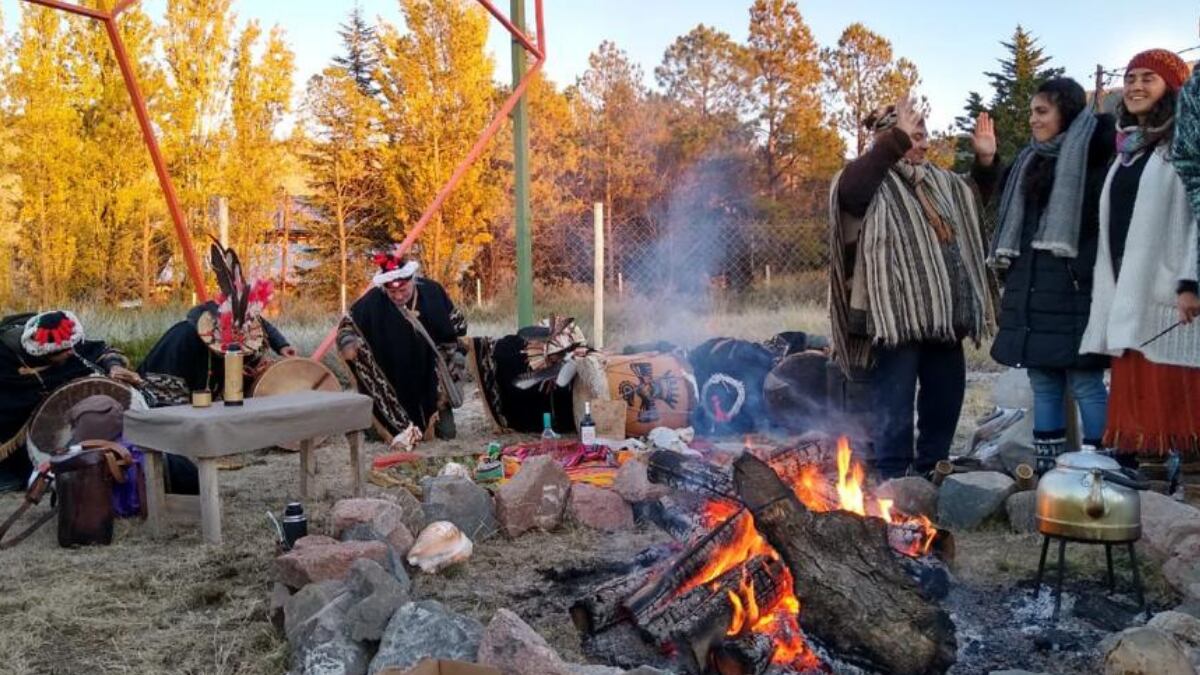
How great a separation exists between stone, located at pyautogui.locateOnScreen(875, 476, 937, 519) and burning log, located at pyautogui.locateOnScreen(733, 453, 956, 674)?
45.2 inches

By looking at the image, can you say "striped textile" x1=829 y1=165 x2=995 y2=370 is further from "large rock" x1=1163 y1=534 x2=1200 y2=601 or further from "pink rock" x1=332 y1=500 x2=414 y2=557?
"pink rock" x1=332 y1=500 x2=414 y2=557

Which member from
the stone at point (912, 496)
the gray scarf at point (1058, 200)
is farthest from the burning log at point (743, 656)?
the gray scarf at point (1058, 200)

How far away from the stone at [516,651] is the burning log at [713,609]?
342 millimetres

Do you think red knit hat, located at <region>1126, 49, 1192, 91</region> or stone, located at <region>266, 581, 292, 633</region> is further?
red knit hat, located at <region>1126, 49, 1192, 91</region>

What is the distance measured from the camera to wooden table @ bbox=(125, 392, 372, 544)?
419cm

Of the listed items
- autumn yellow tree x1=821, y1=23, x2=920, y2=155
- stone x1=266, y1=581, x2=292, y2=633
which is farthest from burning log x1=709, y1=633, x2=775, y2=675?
autumn yellow tree x1=821, y1=23, x2=920, y2=155

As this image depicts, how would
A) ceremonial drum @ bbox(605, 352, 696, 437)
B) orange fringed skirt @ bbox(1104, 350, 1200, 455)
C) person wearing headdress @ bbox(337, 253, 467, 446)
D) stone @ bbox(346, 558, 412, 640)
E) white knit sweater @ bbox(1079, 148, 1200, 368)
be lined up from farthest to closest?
person wearing headdress @ bbox(337, 253, 467, 446) < ceremonial drum @ bbox(605, 352, 696, 437) < orange fringed skirt @ bbox(1104, 350, 1200, 455) < white knit sweater @ bbox(1079, 148, 1200, 368) < stone @ bbox(346, 558, 412, 640)

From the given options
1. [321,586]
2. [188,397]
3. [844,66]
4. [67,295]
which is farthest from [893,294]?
[844,66]

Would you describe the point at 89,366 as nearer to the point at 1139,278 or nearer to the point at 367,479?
the point at 367,479

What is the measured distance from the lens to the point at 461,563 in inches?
149

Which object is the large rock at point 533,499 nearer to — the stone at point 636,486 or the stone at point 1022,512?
the stone at point 636,486

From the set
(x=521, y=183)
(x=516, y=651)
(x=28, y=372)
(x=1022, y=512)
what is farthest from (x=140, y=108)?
(x=1022, y=512)

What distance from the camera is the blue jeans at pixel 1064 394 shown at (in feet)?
13.6

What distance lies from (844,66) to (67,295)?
18.5 meters
